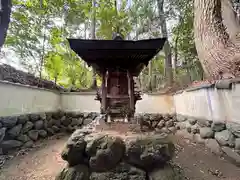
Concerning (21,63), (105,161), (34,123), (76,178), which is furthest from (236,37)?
(21,63)

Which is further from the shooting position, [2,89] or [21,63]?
[21,63]

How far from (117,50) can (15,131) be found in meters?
2.87

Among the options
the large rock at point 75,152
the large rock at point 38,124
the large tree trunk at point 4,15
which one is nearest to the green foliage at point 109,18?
the large tree trunk at point 4,15

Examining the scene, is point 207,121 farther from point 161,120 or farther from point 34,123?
point 34,123

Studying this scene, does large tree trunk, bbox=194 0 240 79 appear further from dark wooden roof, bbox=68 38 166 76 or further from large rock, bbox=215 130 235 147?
dark wooden roof, bbox=68 38 166 76

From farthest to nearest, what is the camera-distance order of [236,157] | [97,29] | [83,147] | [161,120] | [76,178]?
[97,29]
[161,120]
[236,157]
[83,147]
[76,178]

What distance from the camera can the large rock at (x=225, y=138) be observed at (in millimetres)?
2460

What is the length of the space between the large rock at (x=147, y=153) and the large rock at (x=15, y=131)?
2755 millimetres

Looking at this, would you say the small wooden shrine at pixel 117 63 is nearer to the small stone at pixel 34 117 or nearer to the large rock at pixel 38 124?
the small stone at pixel 34 117

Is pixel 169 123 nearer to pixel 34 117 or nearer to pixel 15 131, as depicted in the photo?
pixel 34 117

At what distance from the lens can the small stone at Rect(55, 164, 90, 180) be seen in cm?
192

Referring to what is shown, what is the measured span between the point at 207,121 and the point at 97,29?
21.1ft

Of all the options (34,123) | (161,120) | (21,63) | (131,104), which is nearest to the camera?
(131,104)

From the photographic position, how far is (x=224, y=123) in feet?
8.85
